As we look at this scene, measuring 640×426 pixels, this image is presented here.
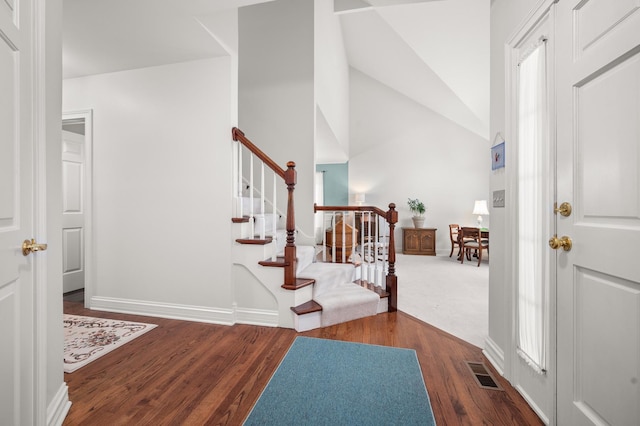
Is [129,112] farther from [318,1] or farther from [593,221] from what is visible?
[593,221]

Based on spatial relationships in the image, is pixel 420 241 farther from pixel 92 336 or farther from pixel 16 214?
pixel 16 214

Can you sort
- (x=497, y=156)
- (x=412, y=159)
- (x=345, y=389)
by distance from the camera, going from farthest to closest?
(x=412, y=159), (x=497, y=156), (x=345, y=389)

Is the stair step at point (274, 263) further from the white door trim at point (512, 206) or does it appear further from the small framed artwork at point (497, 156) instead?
the small framed artwork at point (497, 156)

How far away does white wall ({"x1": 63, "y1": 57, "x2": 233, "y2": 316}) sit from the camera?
2615 millimetres

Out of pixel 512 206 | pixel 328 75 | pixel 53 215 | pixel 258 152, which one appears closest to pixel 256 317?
pixel 258 152

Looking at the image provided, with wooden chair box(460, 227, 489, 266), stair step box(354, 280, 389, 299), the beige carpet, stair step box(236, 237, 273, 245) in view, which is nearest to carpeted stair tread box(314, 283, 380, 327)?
stair step box(354, 280, 389, 299)

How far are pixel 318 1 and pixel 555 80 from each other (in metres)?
3.36

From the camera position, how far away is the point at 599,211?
1.11 metres

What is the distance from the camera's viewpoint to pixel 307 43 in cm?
355

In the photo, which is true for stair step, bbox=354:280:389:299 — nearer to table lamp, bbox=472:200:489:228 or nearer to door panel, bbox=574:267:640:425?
door panel, bbox=574:267:640:425

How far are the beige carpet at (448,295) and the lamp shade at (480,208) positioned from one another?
1.17m

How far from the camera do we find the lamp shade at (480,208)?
21.1ft

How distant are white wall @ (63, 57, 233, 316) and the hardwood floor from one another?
1.55 ft

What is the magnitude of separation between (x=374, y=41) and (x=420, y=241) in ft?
14.9
